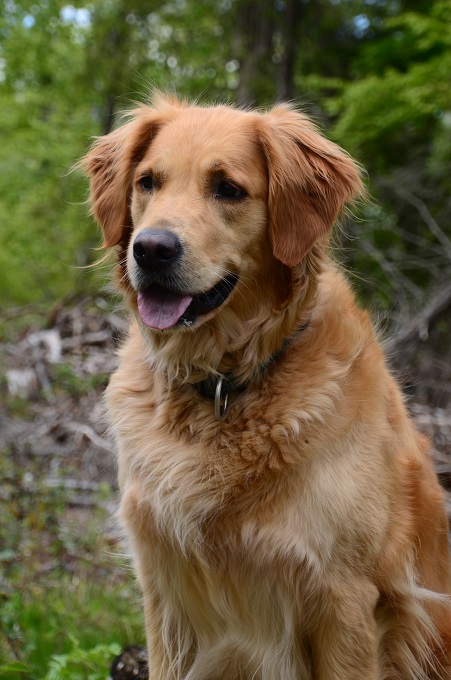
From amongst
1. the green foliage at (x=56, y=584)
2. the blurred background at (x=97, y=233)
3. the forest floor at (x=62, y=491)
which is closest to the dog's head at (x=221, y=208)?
the blurred background at (x=97, y=233)

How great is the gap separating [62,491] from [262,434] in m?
3.28

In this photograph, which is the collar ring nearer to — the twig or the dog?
the dog

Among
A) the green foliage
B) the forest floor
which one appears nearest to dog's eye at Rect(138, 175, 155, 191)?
the forest floor

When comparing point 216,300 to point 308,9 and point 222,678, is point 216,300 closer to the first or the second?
point 222,678

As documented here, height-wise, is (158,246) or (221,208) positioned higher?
(221,208)

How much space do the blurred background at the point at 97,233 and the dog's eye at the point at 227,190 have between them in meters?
0.55

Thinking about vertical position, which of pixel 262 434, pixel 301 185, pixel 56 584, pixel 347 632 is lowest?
pixel 56 584

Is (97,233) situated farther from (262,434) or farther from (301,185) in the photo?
(262,434)

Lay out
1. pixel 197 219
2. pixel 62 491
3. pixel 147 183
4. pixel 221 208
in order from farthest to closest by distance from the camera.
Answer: pixel 62 491 → pixel 147 183 → pixel 221 208 → pixel 197 219

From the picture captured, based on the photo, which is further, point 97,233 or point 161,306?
point 97,233

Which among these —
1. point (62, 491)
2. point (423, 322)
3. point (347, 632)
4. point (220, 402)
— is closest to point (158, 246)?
point (220, 402)

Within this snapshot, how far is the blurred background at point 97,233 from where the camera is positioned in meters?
4.23

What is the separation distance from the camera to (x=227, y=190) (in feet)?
9.09

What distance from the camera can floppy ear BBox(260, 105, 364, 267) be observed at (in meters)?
2.72
